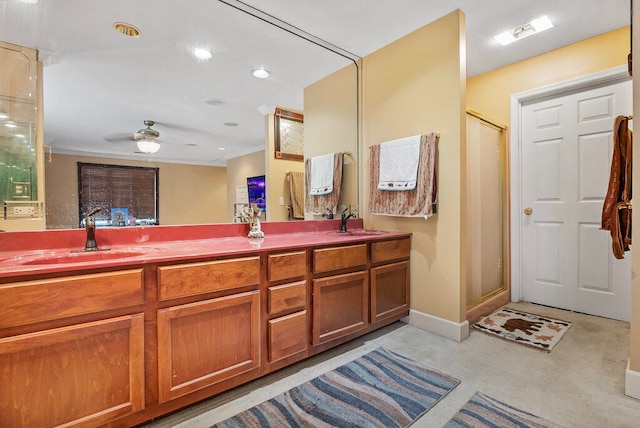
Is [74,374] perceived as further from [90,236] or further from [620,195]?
[620,195]

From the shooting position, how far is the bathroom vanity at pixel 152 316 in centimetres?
110

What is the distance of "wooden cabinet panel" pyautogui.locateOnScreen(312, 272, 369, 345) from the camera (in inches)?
74.6

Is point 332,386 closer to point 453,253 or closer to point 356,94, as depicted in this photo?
point 453,253

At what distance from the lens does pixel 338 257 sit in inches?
78.7

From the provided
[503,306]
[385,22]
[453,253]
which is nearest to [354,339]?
[453,253]

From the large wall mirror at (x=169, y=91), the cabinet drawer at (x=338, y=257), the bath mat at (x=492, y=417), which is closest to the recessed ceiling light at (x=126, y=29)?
the large wall mirror at (x=169, y=91)

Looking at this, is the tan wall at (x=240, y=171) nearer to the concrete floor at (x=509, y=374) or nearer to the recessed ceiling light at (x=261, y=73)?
the recessed ceiling light at (x=261, y=73)

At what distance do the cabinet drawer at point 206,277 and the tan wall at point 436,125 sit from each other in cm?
145

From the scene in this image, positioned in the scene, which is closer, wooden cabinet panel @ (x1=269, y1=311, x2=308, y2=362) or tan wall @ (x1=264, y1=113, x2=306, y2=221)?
wooden cabinet panel @ (x1=269, y1=311, x2=308, y2=362)

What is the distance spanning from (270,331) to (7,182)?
1482mm

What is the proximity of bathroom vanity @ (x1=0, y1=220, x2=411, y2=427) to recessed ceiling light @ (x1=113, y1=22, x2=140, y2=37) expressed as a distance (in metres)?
1.16

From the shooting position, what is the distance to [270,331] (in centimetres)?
167

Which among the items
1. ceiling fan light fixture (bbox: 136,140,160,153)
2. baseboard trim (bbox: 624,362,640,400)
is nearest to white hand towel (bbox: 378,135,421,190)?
A: baseboard trim (bbox: 624,362,640,400)

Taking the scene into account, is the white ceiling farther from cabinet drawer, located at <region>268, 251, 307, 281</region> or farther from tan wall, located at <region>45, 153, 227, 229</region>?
cabinet drawer, located at <region>268, 251, 307, 281</region>
